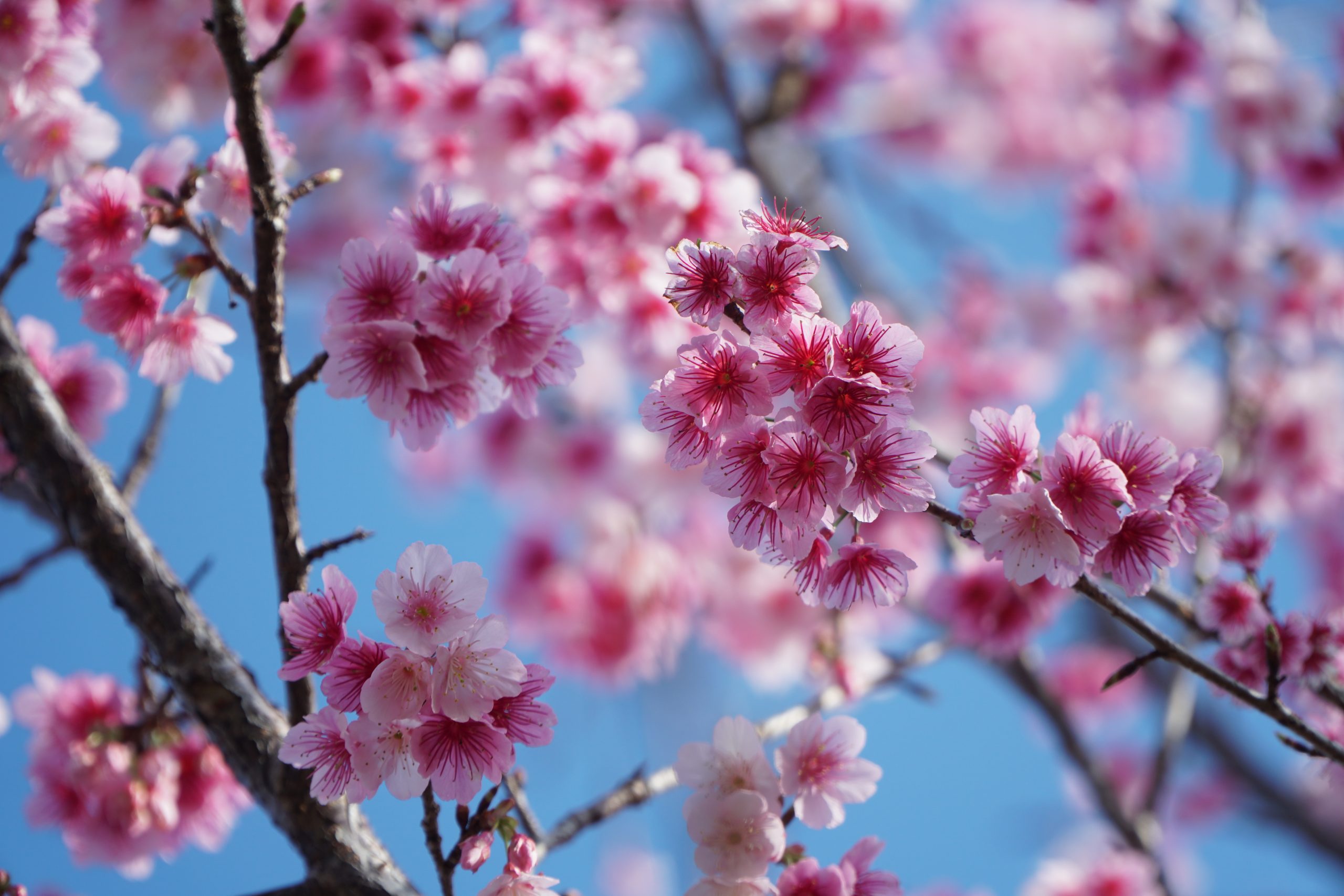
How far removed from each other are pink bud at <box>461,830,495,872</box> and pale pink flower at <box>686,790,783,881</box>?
0.23 metres

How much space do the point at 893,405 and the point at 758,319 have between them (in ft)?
0.56

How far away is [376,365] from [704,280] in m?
0.41

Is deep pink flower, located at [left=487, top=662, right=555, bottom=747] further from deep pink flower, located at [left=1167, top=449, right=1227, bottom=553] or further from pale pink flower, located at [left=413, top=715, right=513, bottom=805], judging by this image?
deep pink flower, located at [left=1167, top=449, right=1227, bottom=553]

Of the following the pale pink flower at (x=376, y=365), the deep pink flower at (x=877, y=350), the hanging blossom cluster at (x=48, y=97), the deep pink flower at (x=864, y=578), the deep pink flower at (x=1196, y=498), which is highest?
the hanging blossom cluster at (x=48, y=97)

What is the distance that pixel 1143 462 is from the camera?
1114mm

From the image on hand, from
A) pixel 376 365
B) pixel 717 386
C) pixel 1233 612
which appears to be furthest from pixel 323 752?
pixel 1233 612

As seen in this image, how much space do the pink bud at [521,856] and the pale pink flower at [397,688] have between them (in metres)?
0.20

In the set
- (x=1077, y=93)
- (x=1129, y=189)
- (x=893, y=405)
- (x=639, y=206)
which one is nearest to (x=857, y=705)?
(x=639, y=206)

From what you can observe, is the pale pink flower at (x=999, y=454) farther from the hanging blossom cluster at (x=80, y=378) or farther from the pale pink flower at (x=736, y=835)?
the hanging blossom cluster at (x=80, y=378)

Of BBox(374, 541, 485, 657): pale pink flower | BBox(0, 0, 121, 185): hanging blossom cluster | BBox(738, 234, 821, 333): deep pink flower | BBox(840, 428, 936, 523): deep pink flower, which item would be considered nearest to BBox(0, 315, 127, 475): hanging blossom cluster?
BBox(0, 0, 121, 185): hanging blossom cluster

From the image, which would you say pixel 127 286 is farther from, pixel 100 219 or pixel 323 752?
pixel 323 752

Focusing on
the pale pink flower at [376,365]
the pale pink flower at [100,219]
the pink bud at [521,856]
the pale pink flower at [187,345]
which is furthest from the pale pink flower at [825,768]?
the pale pink flower at [100,219]

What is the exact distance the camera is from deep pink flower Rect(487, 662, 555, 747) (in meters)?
1.06

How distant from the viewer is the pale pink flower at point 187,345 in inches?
55.1
